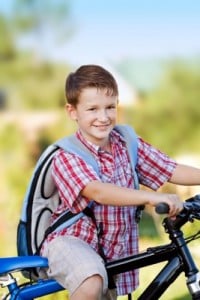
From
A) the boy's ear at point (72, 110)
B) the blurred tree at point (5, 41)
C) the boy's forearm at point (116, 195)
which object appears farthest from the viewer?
the blurred tree at point (5, 41)

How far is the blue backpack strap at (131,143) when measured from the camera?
2.52 meters

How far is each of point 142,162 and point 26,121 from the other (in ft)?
10.9

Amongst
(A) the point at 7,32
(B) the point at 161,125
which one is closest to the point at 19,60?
(A) the point at 7,32

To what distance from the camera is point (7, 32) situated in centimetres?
578

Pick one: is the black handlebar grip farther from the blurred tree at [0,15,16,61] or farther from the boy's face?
the blurred tree at [0,15,16,61]

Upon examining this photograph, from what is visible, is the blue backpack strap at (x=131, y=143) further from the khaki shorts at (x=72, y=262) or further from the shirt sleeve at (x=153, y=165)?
the khaki shorts at (x=72, y=262)

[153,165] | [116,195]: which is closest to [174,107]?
[153,165]

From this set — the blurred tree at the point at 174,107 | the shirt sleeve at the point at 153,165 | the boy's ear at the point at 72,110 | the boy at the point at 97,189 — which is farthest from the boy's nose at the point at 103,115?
the blurred tree at the point at 174,107

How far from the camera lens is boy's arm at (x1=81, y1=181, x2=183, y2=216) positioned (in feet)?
7.02

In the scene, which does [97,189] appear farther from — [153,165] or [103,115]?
[153,165]

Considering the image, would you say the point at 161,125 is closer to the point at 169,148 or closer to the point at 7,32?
the point at 169,148

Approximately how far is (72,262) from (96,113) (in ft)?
1.40

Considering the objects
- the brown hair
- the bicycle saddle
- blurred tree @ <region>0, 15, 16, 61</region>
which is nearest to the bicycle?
the bicycle saddle

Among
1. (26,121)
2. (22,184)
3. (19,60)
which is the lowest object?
(22,184)
